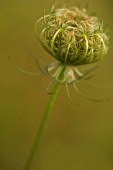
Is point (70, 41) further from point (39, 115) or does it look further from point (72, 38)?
point (39, 115)

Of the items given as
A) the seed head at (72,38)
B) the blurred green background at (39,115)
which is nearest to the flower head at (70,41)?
the seed head at (72,38)

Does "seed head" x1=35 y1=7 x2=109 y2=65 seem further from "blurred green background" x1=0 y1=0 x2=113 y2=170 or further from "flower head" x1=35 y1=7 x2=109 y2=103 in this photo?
"blurred green background" x1=0 y1=0 x2=113 y2=170

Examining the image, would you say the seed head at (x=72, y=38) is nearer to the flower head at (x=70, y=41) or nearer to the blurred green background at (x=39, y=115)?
the flower head at (x=70, y=41)

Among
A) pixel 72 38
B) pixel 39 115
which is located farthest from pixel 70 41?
pixel 39 115

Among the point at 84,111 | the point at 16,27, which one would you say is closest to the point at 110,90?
the point at 84,111

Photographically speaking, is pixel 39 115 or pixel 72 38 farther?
pixel 39 115

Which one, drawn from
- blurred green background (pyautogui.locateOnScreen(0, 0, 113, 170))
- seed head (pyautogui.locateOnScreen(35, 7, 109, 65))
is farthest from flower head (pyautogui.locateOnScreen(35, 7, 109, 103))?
blurred green background (pyautogui.locateOnScreen(0, 0, 113, 170))
